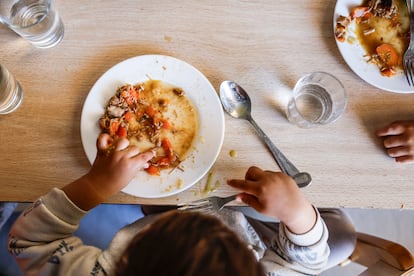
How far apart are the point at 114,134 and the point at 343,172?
47 cm

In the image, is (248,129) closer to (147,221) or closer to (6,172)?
(147,221)

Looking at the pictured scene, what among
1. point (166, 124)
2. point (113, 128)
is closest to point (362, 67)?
point (166, 124)

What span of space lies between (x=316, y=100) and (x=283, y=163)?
16cm

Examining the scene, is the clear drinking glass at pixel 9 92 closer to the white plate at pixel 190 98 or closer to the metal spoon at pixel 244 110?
the white plate at pixel 190 98

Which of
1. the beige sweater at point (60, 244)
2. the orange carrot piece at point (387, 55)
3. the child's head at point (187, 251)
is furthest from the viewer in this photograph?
the orange carrot piece at point (387, 55)

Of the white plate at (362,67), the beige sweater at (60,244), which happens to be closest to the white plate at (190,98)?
the beige sweater at (60,244)

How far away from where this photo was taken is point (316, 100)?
90 cm

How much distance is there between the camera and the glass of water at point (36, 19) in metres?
0.84

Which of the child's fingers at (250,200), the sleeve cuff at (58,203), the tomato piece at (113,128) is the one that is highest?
the tomato piece at (113,128)

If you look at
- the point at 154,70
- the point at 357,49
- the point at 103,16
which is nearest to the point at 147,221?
the point at 154,70

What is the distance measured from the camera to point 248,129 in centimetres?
88

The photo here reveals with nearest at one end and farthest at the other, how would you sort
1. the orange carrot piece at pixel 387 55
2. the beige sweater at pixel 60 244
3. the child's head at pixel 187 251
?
the child's head at pixel 187 251
the beige sweater at pixel 60 244
the orange carrot piece at pixel 387 55

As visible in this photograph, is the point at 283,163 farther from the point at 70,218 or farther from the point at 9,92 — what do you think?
the point at 9,92

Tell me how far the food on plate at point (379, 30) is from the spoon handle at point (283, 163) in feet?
0.85
